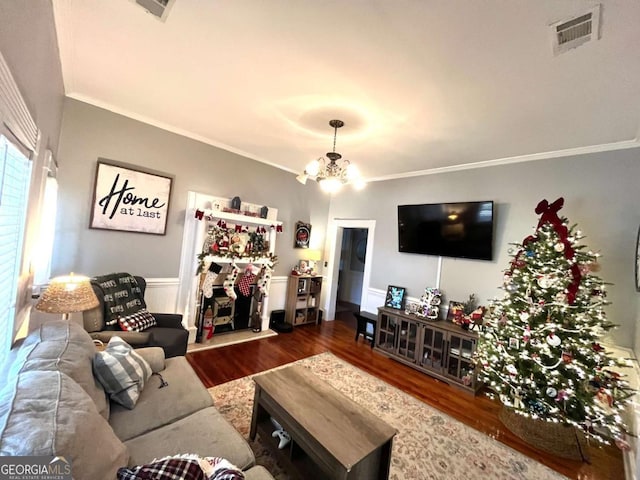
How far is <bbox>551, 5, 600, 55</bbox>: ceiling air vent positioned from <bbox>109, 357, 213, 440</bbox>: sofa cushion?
296 cm

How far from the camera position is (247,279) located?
392 centimetres

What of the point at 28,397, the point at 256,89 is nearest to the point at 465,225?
the point at 256,89

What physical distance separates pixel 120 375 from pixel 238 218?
2.51 metres

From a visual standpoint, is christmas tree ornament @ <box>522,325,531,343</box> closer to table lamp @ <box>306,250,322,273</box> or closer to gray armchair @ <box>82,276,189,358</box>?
gray armchair @ <box>82,276,189,358</box>

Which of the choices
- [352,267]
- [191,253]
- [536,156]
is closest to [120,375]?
[191,253]

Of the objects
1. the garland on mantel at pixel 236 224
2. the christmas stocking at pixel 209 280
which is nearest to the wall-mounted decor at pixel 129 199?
the garland on mantel at pixel 236 224

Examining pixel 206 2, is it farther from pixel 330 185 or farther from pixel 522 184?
pixel 522 184

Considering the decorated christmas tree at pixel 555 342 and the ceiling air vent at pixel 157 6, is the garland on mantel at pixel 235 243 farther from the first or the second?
the decorated christmas tree at pixel 555 342

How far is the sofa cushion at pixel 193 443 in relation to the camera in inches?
48.1

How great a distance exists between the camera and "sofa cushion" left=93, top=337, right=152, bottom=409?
1469 millimetres

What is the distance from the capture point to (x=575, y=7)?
1260 millimetres

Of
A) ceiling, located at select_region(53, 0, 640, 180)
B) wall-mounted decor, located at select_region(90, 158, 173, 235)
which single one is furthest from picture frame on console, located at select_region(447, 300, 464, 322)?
wall-mounted decor, located at select_region(90, 158, 173, 235)

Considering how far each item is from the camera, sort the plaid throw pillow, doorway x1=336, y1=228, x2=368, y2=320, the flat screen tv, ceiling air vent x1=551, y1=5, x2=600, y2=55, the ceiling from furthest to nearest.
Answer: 1. doorway x1=336, y1=228, x2=368, y2=320
2. the flat screen tv
3. the plaid throw pillow
4. the ceiling
5. ceiling air vent x1=551, y1=5, x2=600, y2=55

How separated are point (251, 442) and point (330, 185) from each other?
87.3 inches
